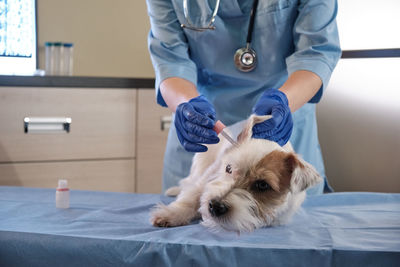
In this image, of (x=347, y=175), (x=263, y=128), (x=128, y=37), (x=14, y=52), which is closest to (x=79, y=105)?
(x=14, y=52)

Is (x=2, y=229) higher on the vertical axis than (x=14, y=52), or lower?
lower

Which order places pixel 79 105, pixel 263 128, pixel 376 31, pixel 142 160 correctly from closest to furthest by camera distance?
pixel 263 128 → pixel 376 31 → pixel 79 105 → pixel 142 160

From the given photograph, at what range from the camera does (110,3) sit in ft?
11.0

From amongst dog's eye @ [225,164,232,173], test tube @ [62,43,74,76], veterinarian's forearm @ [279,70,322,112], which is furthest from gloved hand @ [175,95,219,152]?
test tube @ [62,43,74,76]

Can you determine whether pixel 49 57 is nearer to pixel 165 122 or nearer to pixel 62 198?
pixel 165 122

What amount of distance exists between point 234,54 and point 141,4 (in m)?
1.95

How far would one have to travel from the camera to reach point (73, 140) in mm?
2709

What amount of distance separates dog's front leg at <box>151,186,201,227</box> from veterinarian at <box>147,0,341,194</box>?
11.8 inches

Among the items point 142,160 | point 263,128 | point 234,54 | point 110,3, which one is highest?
point 110,3

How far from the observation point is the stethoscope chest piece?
161 cm

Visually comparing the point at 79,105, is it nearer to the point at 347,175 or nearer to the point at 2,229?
the point at 347,175

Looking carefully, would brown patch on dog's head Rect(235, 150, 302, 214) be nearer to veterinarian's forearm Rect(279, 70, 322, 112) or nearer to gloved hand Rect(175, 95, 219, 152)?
gloved hand Rect(175, 95, 219, 152)

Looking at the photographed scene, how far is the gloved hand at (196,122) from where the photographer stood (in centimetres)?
122

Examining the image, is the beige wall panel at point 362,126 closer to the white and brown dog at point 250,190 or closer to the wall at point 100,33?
the white and brown dog at point 250,190
